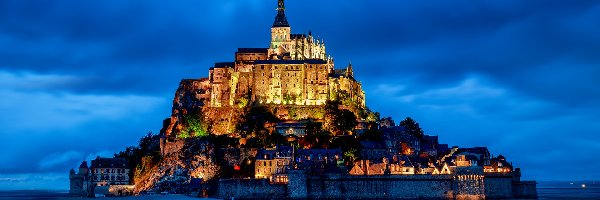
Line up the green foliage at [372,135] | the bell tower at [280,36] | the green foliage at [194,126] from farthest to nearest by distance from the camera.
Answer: the bell tower at [280,36], the green foliage at [194,126], the green foliage at [372,135]

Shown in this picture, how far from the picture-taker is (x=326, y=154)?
3671 inches

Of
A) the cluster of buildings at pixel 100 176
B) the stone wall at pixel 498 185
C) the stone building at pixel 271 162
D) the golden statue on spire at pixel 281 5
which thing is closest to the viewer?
the stone wall at pixel 498 185

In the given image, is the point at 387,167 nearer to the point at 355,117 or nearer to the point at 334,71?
the point at 355,117

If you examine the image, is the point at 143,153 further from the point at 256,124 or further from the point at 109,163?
the point at 256,124

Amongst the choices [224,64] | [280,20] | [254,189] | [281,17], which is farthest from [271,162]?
[281,17]

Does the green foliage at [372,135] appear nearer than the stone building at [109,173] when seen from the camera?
Yes

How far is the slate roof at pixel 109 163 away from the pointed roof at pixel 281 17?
3927 cm

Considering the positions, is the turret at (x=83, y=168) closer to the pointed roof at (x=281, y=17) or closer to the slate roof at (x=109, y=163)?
the slate roof at (x=109, y=163)

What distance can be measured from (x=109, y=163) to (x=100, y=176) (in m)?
2.21

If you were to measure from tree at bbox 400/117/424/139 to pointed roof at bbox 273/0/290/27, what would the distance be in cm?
2808

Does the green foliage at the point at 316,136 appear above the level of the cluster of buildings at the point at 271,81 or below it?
below

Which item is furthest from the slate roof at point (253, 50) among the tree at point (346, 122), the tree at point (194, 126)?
the tree at point (346, 122)

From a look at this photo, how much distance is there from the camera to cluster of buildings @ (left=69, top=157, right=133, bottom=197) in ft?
346

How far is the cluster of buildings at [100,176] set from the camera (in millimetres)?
105562
